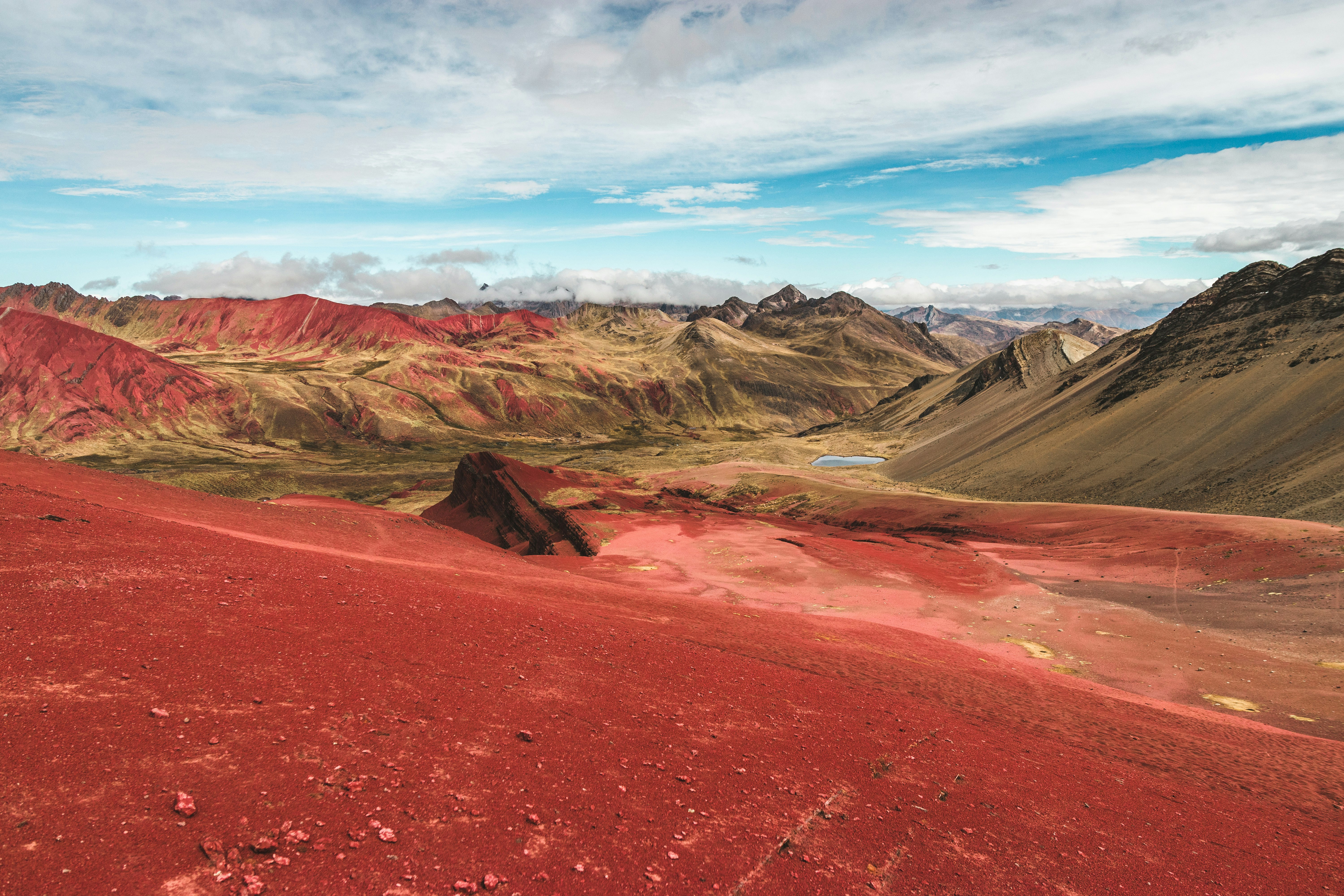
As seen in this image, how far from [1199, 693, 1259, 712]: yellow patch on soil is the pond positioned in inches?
3527

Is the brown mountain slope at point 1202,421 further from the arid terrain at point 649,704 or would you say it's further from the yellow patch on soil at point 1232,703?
the yellow patch on soil at point 1232,703

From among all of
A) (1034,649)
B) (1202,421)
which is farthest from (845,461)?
(1034,649)

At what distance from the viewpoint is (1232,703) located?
18641 millimetres

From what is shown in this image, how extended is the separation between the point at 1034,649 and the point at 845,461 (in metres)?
96.0

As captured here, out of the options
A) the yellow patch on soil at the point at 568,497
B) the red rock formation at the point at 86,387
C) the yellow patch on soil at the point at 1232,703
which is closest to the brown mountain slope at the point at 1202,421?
the yellow patch on soil at the point at 1232,703

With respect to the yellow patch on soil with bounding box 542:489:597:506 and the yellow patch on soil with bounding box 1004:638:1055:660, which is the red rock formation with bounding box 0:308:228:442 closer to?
the yellow patch on soil with bounding box 542:489:597:506

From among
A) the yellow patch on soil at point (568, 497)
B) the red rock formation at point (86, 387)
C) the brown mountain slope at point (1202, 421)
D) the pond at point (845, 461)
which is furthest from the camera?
the red rock formation at point (86, 387)

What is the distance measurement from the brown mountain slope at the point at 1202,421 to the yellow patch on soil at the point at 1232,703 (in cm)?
3284

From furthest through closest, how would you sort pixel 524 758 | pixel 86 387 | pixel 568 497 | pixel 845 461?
pixel 86 387 → pixel 845 461 → pixel 568 497 → pixel 524 758

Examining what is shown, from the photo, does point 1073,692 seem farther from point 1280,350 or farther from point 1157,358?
point 1157,358

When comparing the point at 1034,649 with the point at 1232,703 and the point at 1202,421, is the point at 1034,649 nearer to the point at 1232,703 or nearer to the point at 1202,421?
the point at 1232,703

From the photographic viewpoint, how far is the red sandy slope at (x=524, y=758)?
23.7ft

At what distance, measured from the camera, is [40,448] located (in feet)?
389

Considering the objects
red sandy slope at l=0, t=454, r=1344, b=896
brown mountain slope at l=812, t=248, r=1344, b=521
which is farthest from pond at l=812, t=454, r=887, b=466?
red sandy slope at l=0, t=454, r=1344, b=896
